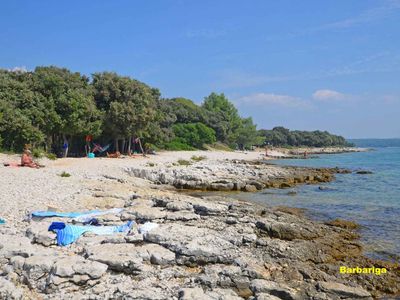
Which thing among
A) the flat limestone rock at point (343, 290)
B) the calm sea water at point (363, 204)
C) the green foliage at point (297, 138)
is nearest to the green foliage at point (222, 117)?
the green foliage at point (297, 138)

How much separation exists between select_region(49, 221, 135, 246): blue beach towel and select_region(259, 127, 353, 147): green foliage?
10311 centimetres

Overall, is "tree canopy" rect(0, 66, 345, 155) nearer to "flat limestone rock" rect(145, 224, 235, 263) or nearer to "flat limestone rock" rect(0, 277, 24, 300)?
"flat limestone rock" rect(145, 224, 235, 263)

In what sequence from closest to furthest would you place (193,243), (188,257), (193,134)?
1. (188,257)
2. (193,243)
3. (193,134)

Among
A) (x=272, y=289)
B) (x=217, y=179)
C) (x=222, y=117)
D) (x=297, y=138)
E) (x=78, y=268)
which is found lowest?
(x=272, y=289)

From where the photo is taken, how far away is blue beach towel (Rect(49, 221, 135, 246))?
967cm

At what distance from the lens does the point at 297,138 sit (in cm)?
12381

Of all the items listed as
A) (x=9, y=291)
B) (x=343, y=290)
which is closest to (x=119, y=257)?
(x=9, y=291)

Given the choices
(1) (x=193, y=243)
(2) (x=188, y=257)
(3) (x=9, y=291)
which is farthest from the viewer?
(1) (x=193, y=243)

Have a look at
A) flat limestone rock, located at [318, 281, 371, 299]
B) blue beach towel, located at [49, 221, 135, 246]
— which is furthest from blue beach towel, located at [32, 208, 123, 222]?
flat limestone rock, located at [318, 281, 371, 299]

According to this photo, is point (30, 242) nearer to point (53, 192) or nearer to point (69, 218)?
point (69, 218)

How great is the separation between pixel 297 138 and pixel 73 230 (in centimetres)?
11951

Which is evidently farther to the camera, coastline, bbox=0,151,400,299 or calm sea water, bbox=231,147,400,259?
calm sea water, bbox=231,147,400,259

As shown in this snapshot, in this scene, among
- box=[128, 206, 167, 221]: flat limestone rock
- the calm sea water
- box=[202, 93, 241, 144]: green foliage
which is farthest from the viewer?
box=[202, 93, 241, 144]: green foliage

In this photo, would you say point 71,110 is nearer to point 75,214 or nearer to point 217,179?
point 217,179
